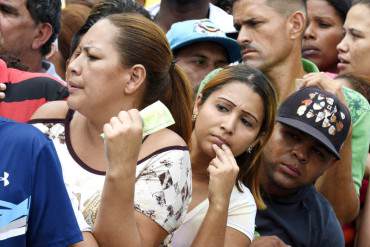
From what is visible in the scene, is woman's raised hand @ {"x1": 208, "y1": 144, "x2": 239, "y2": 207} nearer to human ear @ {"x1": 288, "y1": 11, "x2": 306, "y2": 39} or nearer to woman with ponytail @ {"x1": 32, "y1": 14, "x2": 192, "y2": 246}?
woman with ponytail @ {"x1": 32, "y1": 14, "x2": 192, "y2": 246}

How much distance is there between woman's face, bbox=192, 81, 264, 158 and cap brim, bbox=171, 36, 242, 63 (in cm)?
134

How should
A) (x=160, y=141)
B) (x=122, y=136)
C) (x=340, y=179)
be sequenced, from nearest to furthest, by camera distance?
(x=122, y=136), (x=160, y=141), (x=340, y=179)

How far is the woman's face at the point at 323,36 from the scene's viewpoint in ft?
20.0

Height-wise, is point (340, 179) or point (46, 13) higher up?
point (46, 13)

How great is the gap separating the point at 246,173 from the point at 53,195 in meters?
1.42

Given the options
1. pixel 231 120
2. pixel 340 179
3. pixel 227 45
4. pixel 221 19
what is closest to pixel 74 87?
pixel 231 120

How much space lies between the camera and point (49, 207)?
101 inches

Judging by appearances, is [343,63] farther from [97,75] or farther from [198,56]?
[97,75]

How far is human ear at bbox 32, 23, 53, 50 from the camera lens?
15.7ft

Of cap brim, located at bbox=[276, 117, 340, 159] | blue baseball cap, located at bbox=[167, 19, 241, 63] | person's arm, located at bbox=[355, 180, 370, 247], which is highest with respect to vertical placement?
cap brim, located at bbox=[276, 117, 340, 159]

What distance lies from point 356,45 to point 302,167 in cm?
176

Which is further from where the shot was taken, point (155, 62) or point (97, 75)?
point (155, 62)

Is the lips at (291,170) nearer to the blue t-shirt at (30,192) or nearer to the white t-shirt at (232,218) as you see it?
the white t-shirt at (232,218)

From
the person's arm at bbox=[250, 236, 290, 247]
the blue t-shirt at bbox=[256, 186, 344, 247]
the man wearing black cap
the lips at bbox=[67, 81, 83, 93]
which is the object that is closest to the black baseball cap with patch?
Answer: the man wearing black cap
